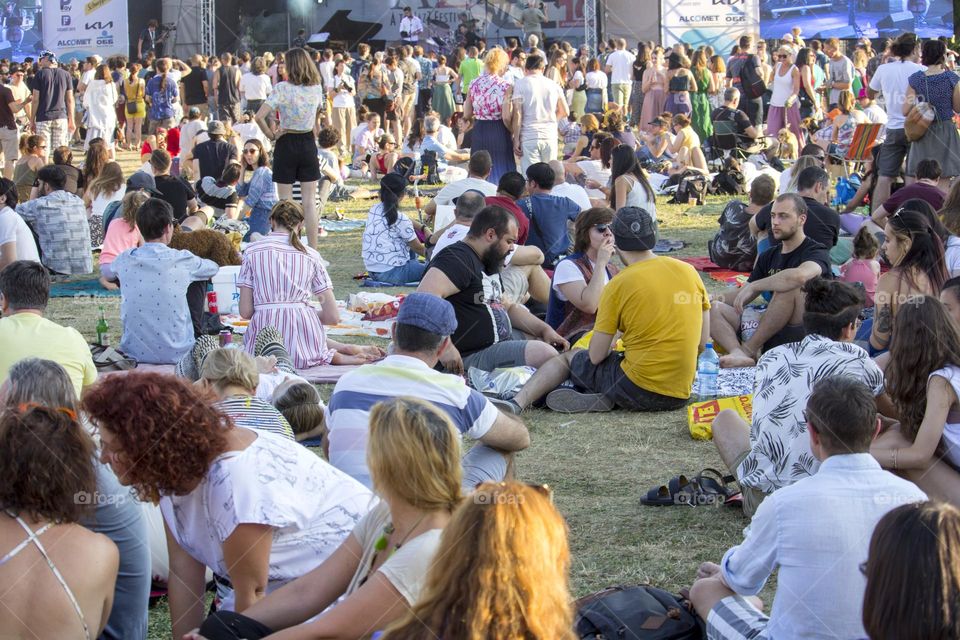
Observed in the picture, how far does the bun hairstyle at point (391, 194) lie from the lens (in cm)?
992

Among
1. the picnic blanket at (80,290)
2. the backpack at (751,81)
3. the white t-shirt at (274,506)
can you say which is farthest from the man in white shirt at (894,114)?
the white t-shirt at (274,506)

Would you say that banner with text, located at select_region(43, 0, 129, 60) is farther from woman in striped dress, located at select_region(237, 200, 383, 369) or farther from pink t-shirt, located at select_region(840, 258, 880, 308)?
pink t-shirt, located at select_region(840, 258, 880, 308)

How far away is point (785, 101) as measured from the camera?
57.1 ft

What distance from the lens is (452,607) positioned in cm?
232

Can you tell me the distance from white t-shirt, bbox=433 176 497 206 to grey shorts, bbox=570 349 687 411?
351cm

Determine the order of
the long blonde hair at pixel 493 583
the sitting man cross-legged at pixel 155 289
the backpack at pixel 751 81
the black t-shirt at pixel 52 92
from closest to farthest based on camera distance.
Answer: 1. the long blonde hair at pixel 493 583
2. the sitting man cross-legged at pixel 155 289
3. the black t-shirt at pixel 52 92
4. the backpack at pixel 751 81

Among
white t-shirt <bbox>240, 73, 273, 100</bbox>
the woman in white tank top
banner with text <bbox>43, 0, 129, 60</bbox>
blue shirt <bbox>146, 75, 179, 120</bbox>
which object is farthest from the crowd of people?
banner with text <bbox>43, 0, 129, 60</bbox>

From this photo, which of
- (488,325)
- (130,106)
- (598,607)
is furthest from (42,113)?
(598,607)

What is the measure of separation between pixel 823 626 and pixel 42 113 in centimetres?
1700

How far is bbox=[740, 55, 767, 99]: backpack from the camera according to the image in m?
18.4

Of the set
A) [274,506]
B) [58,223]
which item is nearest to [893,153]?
[58,223]

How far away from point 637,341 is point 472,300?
3.30ft

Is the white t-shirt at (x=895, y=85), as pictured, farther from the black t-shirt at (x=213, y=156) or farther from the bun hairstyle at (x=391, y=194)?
the black t-shirt at (x=213, y=156)

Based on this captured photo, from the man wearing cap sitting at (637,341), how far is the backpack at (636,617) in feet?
8.49
